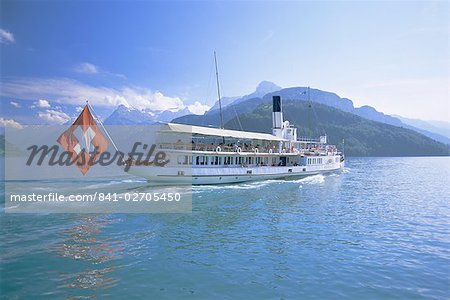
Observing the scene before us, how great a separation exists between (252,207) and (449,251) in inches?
505

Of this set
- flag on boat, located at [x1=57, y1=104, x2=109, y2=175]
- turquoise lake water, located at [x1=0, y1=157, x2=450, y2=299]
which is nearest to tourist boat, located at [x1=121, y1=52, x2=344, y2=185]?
flag on boat, located at [x1=57, y1=104, x2=109, y2=175]

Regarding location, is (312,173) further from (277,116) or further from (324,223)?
(324,223)

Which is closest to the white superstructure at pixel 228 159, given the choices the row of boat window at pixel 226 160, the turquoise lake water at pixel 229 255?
the row of boat window at pixel 226 160

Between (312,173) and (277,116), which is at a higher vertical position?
(277,116)

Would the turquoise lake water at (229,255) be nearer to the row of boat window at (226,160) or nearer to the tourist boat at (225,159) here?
the tourist boat at (225,159)

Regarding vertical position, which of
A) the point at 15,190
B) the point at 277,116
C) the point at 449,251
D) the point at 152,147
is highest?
the point at 277,116

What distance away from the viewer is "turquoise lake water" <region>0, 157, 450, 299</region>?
9.96m

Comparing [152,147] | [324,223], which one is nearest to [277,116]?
[152,147]

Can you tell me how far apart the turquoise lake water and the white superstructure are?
36.3ft

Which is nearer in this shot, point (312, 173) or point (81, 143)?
point (81, 143)

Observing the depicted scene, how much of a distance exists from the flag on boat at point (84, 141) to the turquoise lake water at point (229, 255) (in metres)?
5.35

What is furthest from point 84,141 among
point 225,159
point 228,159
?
point 228,159

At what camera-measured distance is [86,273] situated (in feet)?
35.7

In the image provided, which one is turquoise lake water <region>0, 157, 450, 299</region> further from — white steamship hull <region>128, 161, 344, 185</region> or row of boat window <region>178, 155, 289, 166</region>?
row of boat window <region>178, 155, 289, 166</region>
